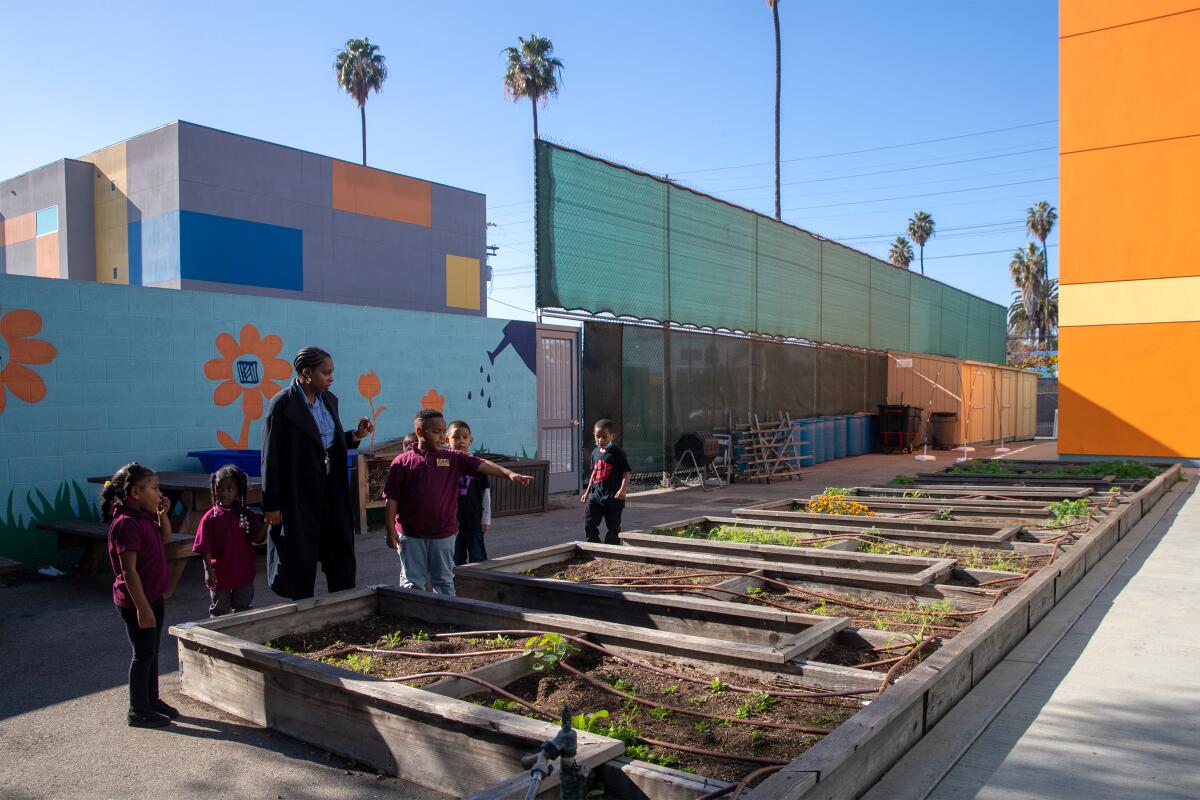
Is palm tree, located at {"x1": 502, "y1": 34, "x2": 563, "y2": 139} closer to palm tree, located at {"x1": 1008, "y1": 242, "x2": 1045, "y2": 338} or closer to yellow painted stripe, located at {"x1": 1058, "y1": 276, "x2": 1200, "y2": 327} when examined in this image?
yellow painted stripe, located at {"x1": 1058, "y1": 276, "x2": 1200, "y2": 327}

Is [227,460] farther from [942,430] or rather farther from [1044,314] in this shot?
[1044,314]

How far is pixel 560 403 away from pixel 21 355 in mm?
8469

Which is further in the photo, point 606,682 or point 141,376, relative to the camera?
point 141,376

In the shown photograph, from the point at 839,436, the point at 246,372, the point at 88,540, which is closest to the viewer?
the point at 88,540

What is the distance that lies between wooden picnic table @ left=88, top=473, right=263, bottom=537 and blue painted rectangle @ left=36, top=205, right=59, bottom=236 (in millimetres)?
28852

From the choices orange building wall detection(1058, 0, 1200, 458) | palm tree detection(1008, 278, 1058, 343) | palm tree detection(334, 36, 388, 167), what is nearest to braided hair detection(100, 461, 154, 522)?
orange building wall detection(1058, 0, 1200, 458)

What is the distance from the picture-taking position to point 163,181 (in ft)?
96.2

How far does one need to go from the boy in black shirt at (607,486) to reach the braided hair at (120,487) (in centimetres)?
451

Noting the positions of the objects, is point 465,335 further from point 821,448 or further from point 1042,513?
point 821,448

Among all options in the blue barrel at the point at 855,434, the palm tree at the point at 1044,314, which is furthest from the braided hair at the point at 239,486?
the palm tree at the point at 1044,314

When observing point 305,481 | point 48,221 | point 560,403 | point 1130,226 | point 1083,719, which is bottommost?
point 1083,719

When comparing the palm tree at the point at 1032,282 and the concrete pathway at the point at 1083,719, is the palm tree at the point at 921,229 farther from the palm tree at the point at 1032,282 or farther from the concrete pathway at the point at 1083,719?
the concrete pathway at the point at 1083,719

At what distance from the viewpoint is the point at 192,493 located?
28.6ft

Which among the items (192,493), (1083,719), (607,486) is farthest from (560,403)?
(1083,719)
